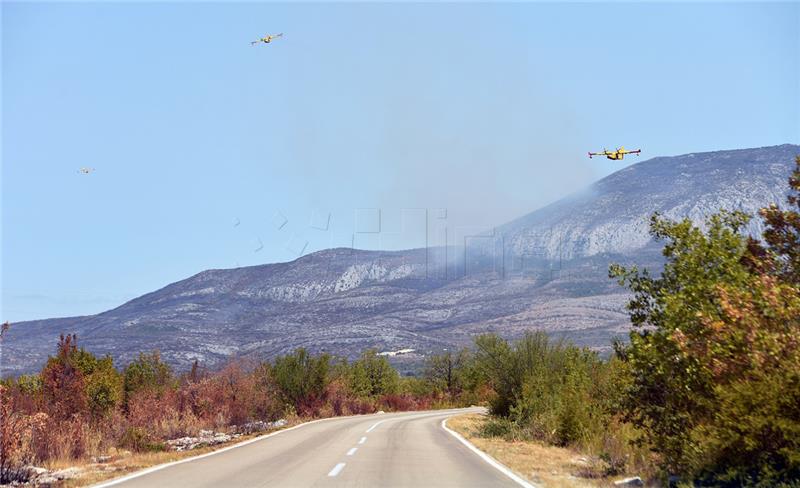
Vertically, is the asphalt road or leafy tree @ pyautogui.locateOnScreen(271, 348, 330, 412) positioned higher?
the asphalt road

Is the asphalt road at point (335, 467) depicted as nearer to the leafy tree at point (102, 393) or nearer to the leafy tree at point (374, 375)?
the leafy tree at point (102, 393)

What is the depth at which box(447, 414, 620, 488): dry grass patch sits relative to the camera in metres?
13.3

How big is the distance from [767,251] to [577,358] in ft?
56.4

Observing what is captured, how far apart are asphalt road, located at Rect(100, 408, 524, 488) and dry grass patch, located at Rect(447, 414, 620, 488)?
0.66 meters

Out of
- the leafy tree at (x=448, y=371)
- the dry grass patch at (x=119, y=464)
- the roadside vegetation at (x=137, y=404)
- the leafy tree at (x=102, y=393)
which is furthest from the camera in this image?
the leafy tree at (x=448, y=371)

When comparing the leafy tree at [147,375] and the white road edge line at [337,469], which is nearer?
the white road edge line at [337,469]

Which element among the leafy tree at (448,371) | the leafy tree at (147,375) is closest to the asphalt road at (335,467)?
the leafy tree at (147,375)

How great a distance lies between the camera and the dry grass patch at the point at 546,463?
13312 millimetres

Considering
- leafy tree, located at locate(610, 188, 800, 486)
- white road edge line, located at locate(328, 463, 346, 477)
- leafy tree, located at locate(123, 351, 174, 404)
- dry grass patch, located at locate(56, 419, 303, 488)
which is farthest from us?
leafy tree, located at locate(123, 351, 174, 404)

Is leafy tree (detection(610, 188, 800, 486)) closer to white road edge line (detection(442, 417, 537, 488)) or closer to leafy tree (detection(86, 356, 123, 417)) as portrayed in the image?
white road edge line (detection(442, 417, 537, 488))

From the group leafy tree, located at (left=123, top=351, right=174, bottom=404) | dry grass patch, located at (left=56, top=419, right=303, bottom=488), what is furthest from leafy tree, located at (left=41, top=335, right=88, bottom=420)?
leafy tree, located at (left=123, top=351, right=174, bottom=404)

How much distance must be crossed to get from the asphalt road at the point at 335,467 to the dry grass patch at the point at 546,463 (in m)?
0.66

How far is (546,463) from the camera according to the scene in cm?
1659

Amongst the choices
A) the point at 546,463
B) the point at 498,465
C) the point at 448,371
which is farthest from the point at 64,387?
the point at 448,371
